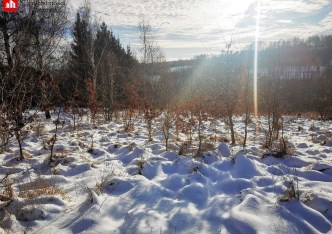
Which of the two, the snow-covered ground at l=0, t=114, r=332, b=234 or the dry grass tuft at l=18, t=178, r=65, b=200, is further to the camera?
the dry grass tuft at l=18, t=178, r=65, b=200

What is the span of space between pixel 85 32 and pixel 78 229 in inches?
526

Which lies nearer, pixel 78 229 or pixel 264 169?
pixel 78 229

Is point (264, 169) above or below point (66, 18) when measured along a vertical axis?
below

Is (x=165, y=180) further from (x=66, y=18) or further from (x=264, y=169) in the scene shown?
(x=66, y=18)

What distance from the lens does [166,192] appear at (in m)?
3.95

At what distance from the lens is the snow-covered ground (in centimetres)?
302

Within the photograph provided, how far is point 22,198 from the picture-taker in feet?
11.6

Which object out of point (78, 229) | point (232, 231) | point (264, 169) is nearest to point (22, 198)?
point (78, 229)

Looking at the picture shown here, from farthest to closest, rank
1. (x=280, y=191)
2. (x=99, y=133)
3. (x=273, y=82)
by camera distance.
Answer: (x=99, y=133) → (x=273, y=82) → (x=280, y=191)

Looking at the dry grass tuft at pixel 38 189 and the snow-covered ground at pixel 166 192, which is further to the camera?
the dry grass tuft at pixel 38 189

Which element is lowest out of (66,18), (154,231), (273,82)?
(154,231)

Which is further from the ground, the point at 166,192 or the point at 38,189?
the point at 38,189

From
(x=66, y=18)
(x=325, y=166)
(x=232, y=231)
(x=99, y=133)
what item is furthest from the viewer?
(x=66, y=18)

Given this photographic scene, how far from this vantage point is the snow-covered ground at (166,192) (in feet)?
9.89
